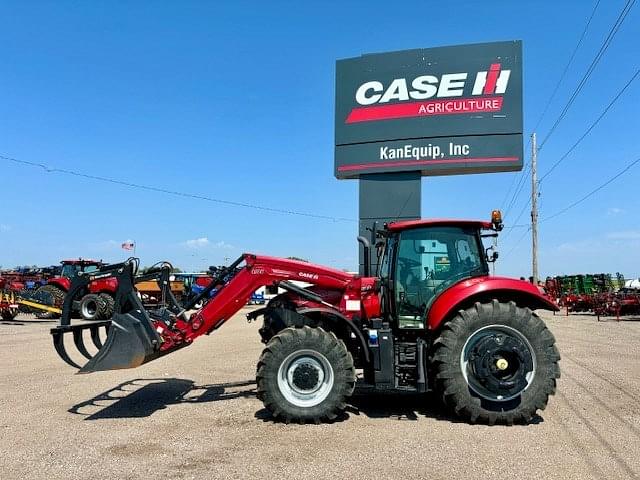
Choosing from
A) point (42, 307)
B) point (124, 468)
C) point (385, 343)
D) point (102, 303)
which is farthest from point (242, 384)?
point (42, 307)

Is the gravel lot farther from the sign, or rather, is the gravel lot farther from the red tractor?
the red tractor

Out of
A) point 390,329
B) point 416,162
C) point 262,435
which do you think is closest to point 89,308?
point 416,162

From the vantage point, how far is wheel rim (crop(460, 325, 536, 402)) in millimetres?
6195

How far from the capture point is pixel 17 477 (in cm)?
454

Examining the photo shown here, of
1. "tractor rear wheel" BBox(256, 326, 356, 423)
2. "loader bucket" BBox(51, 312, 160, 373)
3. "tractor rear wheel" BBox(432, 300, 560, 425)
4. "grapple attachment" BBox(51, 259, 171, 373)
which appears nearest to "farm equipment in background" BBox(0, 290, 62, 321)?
"grapple attachment" BBox(51, 259, 171, 373)

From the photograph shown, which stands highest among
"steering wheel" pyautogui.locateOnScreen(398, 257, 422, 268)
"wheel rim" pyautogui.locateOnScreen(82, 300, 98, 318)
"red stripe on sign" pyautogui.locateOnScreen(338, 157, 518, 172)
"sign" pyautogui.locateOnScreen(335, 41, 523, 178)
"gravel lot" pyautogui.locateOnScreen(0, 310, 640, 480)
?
"sign" pyautogui.locateOnScreen(335, 41, 523, 178)

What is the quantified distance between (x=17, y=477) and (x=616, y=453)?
17.9 ft

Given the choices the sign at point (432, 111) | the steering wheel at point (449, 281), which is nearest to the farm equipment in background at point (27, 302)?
the sign at point (432, 111)

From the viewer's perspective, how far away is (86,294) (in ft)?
67.7

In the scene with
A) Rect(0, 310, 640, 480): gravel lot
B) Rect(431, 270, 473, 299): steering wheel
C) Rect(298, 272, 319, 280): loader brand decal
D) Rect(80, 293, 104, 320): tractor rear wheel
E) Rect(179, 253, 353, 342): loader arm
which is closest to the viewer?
Rect(0, 310, 640, 480): gravel lot

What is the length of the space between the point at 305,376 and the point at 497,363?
7.34 feet

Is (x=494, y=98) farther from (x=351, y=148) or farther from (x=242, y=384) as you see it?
(x=242, y=384)

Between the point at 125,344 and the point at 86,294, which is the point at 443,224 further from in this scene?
the point at 86,294

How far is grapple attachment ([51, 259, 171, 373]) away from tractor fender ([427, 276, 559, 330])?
341 cm
